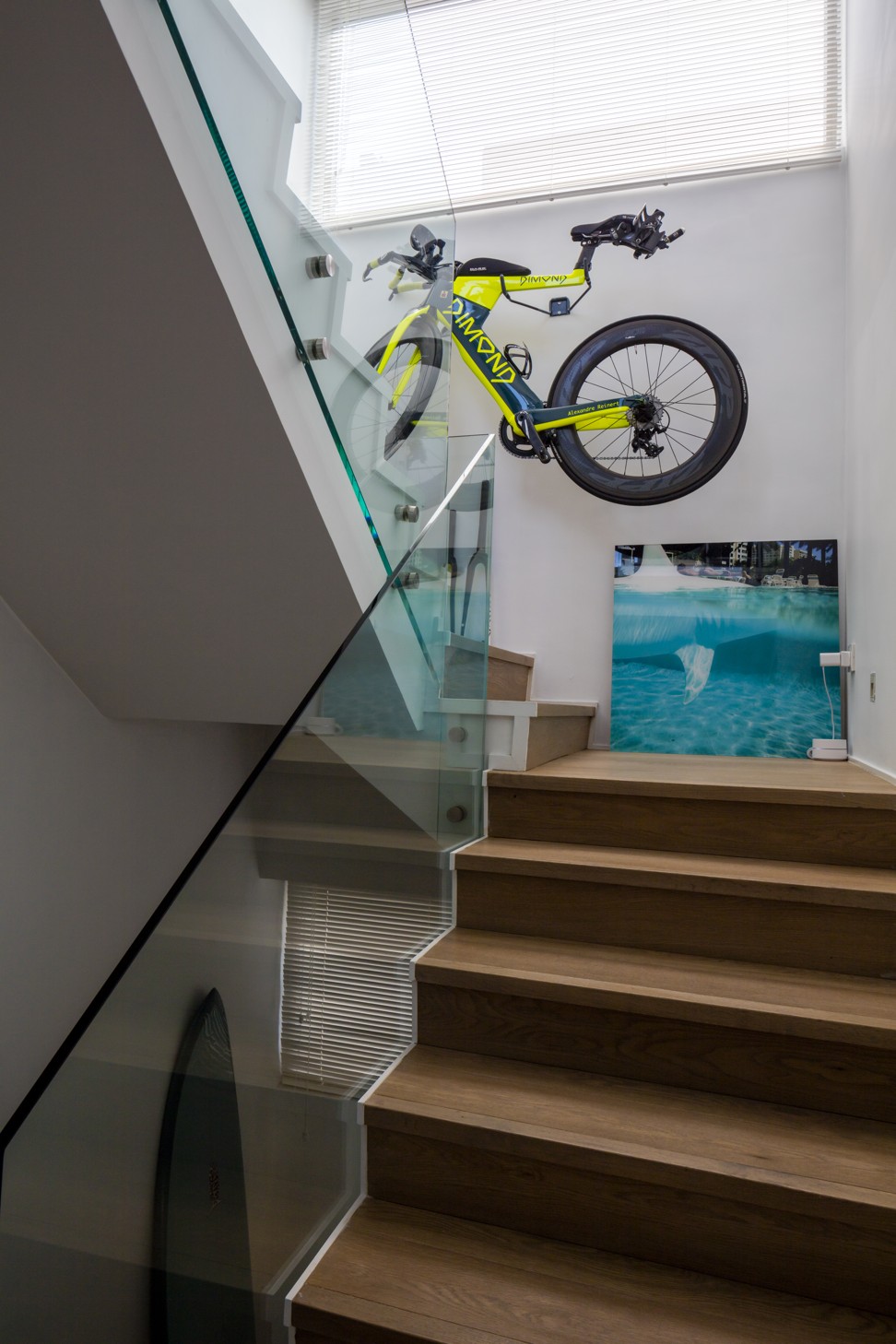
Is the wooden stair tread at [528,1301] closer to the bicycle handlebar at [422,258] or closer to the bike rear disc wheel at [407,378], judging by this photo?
the bike rear disc wheel at [407,378]

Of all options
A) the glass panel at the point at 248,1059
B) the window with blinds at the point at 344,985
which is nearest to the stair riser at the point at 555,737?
the glass panel at the point at 248,1059

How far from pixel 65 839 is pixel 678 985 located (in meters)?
1.72

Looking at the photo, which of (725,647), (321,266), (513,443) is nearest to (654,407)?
(513,443)

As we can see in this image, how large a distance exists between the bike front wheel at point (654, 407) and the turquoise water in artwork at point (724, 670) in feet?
1.52

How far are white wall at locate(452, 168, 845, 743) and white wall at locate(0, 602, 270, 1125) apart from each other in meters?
1.68

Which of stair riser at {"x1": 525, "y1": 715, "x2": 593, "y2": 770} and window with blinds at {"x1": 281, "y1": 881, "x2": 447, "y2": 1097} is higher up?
stair riser at {"x1": 525, "y1": 715, "x2": 593, "y2": 770}

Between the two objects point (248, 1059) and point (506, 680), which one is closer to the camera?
point (248, 1059)

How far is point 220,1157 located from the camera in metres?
1.25

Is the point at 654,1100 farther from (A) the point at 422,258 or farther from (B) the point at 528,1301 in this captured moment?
(A) the point at 422,258

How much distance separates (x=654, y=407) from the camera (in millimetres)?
3512

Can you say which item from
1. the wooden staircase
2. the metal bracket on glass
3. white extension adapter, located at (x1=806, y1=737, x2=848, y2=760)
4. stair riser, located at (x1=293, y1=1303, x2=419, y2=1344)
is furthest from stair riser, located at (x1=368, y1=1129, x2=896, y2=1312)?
white extension adapter, located at (x1=806, y1=737, x2=848, y2=760)

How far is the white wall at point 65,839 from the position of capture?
7.59 feet

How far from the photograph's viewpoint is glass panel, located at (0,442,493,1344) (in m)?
1.08

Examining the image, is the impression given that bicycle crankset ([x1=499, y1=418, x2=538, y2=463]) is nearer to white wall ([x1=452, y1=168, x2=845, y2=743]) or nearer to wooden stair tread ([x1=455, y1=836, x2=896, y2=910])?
white wall ([x1=452, y1=168, x2=845, y2=743])
